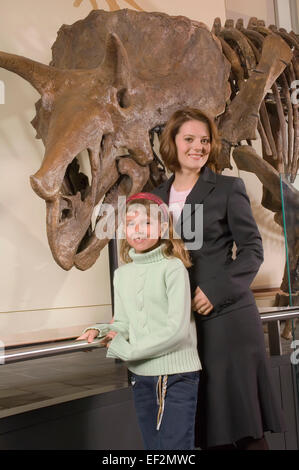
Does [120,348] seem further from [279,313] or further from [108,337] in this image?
[279,313]

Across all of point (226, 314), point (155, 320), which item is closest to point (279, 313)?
point (226, 314)

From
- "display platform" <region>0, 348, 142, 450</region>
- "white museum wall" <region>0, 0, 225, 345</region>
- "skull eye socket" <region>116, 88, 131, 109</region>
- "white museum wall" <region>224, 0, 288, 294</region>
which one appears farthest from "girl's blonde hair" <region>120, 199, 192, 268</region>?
"white museum wall" <region>224, 0, 288, 294</region>

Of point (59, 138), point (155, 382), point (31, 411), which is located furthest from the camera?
point (59, 138)

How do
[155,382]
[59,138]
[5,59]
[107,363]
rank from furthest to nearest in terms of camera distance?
[107,363]
[5,59]
[59,138]
[155,382]

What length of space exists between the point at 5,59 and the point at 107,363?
6.97 ft

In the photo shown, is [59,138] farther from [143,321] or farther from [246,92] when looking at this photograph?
[246,92]

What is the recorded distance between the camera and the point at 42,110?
2582 millimetres

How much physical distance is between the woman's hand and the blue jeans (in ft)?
0.60

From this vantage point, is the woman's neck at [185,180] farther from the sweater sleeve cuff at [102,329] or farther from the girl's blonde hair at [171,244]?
the sweater sleeve cuff at [102,329]

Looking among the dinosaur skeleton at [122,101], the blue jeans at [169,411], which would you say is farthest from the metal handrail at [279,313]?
the blue jeans at [169,411]

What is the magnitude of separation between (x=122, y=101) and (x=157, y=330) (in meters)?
1.50

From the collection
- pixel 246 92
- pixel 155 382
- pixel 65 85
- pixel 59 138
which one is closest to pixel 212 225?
pixel 155 382

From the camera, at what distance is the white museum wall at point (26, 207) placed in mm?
4059

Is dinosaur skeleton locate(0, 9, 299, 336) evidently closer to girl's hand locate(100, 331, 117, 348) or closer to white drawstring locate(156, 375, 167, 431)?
girl's hand locate(100, 331, 117, 348)
